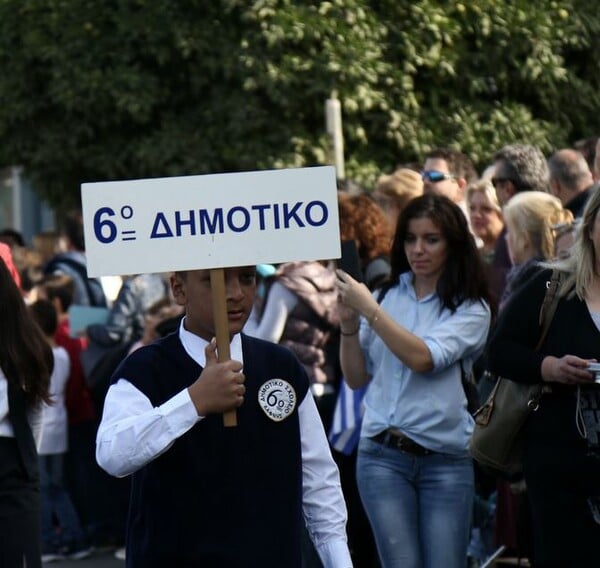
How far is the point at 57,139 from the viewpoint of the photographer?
53.4 ft

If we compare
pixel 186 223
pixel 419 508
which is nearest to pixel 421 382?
pixel 419 508

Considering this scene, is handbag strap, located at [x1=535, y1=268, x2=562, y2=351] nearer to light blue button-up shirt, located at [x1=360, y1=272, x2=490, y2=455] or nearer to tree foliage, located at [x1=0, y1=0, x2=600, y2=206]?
light blue button-up shirt, located at [x1=360, y1=272, x2=490, y2=455]

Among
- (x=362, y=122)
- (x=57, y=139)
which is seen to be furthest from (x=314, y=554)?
(x=57, y=139)

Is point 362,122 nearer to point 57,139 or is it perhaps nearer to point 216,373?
point 57,139

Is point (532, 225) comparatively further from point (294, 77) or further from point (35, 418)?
point (294, 77)

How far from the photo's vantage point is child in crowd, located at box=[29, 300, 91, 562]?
1070cm

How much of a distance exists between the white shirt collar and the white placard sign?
0.22m

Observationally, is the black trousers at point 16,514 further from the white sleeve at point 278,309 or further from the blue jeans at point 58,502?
the blue jeans at point 58,502

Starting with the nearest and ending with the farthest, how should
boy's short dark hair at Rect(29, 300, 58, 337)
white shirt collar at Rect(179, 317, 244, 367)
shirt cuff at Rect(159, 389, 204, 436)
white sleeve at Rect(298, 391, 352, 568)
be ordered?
shirt cuff at Rect(159, 389, 204, 436), white shirt collar at Rect(179, 317, 244, 367), white sleeve at Rect(298, 391, 352, 568), boy's short dark hair at Rect(29, 300, 58, 337)

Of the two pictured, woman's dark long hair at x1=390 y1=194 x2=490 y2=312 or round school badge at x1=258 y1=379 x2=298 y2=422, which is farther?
woman's dark long hair at x1=390 y1=194 x2=490 y2=312

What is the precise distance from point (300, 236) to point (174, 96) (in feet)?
37.8

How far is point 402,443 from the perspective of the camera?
21.1 feet

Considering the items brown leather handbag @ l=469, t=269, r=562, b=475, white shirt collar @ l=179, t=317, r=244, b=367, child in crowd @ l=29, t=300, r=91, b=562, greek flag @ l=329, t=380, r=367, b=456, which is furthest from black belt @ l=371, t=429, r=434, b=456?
child in crowd @ l=29, t=300, r=91, b=562

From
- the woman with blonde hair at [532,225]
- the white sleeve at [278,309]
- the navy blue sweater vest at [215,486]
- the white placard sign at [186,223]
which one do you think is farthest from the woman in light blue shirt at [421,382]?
the white placard sign at [186,223]
